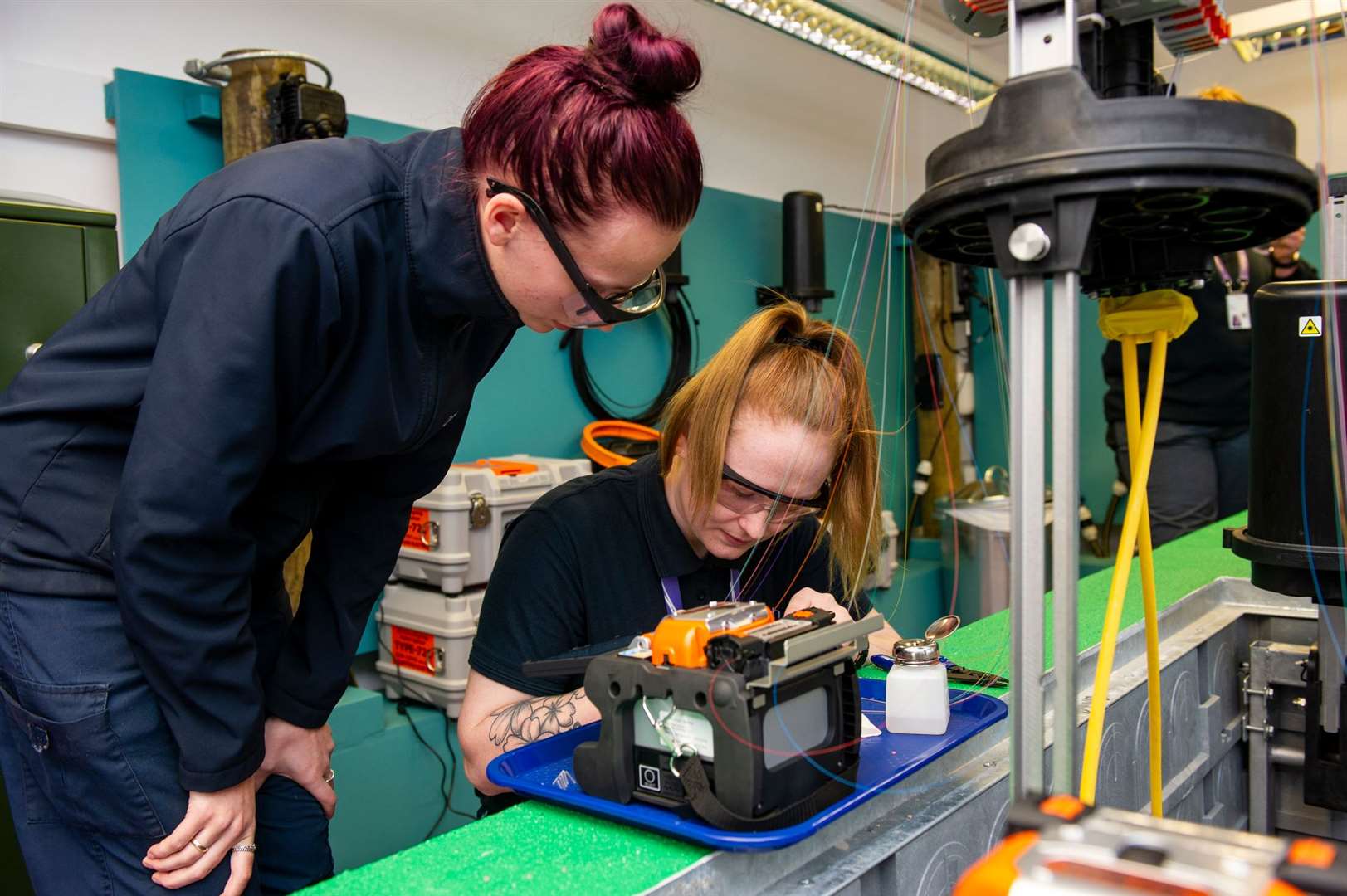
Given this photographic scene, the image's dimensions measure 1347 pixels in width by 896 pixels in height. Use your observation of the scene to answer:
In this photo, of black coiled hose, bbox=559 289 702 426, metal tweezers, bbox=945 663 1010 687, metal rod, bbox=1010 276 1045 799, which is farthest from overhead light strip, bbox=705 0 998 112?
metal rod, bbox=1010 276 1045 799

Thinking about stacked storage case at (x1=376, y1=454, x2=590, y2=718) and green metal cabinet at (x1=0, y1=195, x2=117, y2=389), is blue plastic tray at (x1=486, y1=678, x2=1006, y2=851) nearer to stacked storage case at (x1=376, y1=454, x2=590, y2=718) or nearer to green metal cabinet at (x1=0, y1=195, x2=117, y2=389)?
green metal cabinet at (x1=0, y1=195, x2=117, y2=389)

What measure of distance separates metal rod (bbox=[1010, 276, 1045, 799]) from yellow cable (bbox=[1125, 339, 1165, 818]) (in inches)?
5.6

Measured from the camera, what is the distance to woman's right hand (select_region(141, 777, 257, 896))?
96 centimetres

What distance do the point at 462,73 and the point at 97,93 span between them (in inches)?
44.3

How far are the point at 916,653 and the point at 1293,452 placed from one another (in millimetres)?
450

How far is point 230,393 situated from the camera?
0.85 meters

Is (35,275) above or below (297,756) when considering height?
above

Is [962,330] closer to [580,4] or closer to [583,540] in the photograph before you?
[580,4]

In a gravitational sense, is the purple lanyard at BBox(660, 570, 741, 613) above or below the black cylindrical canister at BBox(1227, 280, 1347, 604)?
below

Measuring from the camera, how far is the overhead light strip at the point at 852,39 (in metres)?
3.27

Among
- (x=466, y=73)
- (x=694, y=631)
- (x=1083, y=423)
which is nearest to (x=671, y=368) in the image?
(x=466, y=73)

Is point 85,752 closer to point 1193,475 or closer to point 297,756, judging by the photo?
Answer: point 297,756

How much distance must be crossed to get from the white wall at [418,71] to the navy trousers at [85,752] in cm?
81

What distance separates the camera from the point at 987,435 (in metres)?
5.14
